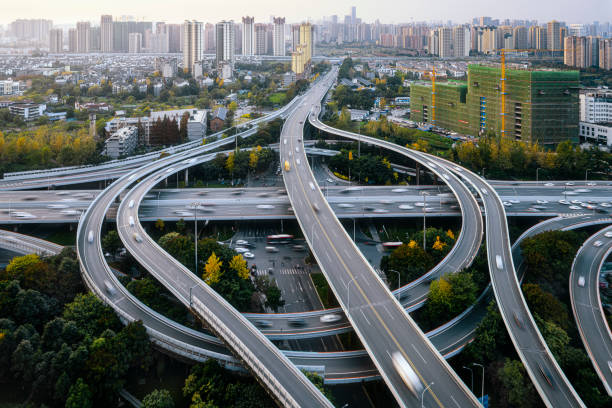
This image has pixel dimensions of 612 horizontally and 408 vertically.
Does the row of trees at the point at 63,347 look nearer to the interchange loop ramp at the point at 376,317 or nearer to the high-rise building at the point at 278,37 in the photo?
the interchange loop ramp at the point at 376,317

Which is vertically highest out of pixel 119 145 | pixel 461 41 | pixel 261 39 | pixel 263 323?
pixel 261 39

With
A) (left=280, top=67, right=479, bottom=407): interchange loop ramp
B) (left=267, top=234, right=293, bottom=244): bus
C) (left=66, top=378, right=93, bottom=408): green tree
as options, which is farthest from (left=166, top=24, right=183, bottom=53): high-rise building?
(left=66, top=378, right=93, bottom=408): green tree

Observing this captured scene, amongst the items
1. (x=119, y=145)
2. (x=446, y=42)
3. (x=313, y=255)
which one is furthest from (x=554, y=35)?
(x=313, y=255)

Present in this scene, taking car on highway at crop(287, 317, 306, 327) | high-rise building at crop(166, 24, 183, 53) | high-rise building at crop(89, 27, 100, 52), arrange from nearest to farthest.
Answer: car on highway at crop(287, 317, 306, 327) → high-rise building at crop(89, 27, 100, 52) → high-rise building at crop(166, 24, 183, 53)

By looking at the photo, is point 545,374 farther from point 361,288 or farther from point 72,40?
point 72,40

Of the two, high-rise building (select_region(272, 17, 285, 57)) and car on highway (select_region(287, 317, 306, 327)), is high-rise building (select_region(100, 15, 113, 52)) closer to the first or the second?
high-rise building (select_region(272, 17, 285, 57))

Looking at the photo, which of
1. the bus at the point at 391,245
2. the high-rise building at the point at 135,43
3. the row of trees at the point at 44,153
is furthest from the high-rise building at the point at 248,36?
the bus at the point at 391,245

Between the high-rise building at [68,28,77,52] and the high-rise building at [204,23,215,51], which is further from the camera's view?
the high-rise building at [204,23,215,51]

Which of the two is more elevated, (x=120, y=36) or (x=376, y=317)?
(x=120, y=36)
